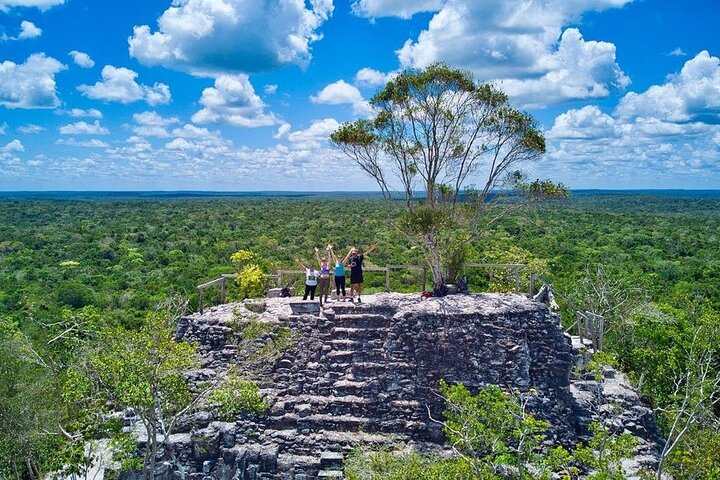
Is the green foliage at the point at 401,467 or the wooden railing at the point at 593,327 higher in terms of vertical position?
the wooden railing at the point at 593,327

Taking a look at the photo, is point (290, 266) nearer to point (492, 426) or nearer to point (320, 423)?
point (320, 423)

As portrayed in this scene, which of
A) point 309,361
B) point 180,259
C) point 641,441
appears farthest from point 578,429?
point 180,259

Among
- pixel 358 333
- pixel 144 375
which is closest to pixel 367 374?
pixel 358 333

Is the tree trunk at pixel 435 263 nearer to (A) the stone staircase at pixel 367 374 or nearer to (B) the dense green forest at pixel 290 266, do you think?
(A) the stone staircase at pixel 367 374

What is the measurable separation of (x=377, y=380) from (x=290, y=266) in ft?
73.2

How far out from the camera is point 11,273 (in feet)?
149

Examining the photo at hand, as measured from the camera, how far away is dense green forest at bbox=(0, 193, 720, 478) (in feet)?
42.2

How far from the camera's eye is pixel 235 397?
12.8 m

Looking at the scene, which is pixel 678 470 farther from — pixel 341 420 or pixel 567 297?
pixel 567 297

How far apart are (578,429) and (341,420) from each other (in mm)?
6137

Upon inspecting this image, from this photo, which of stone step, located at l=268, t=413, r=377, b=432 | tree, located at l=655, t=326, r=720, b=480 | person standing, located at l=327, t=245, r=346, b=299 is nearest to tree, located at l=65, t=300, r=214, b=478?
stone step, located at l=268, t=413, r=377, b=432

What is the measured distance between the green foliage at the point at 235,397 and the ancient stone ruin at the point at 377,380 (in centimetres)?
86

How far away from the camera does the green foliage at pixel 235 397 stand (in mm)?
12641

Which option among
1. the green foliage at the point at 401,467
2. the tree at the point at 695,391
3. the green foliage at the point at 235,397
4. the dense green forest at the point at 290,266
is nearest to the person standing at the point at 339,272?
the dense green forest at the point at 290,266
